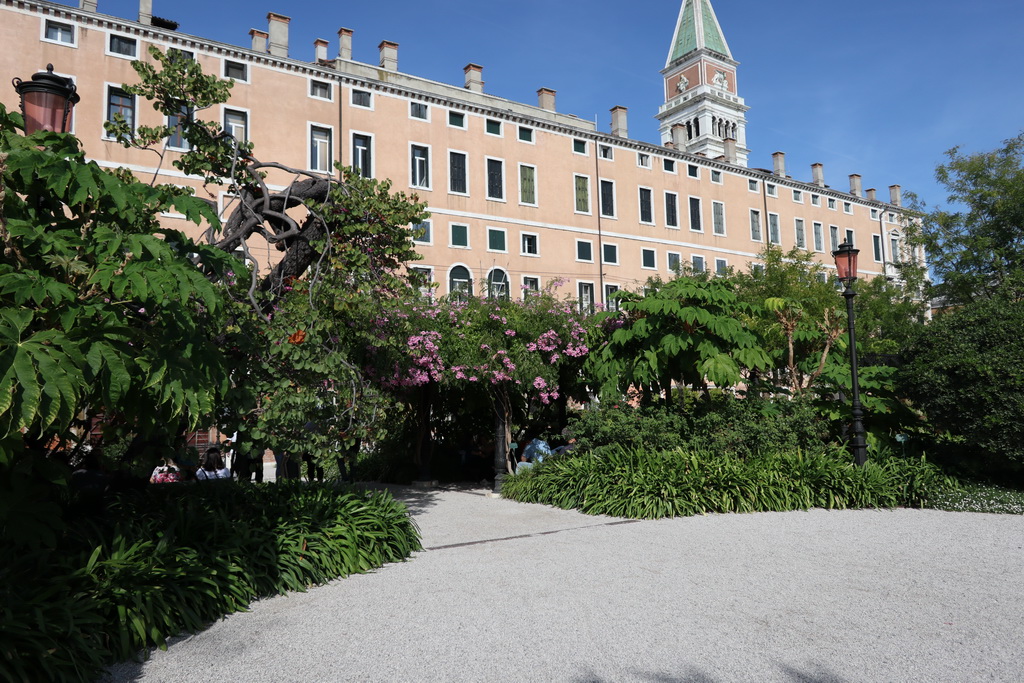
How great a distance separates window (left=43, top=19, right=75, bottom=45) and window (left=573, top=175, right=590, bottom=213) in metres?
23.1

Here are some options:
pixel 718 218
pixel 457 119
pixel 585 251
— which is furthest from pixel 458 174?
pixel 718 218

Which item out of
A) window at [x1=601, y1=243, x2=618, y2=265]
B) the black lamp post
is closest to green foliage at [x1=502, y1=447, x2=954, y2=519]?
the black lamp post

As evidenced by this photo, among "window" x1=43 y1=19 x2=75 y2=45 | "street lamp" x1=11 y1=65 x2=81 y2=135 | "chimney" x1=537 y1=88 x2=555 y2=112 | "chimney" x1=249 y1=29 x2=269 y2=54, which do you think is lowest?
"street lamp" x1=11 y1=65 x2=81 y2=135

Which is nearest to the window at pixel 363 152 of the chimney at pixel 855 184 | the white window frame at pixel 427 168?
the white window frame at pixel 427 168

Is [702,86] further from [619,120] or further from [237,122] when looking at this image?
[237,122]

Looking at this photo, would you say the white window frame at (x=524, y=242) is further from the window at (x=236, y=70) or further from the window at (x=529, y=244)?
the window at (x=236, y=70)

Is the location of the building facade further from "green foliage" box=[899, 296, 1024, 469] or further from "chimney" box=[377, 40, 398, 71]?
"green foliage" box=[899, 296, 1024, 469]

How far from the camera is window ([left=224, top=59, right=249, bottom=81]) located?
2836cm

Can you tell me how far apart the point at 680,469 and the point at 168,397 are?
8.39 meters

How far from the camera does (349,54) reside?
111ft

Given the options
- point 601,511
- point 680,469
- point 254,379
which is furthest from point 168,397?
point 680,469

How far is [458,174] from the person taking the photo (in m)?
33.8

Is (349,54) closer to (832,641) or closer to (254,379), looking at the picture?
(254,379)

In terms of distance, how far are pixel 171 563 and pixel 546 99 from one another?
3738 centimetres
